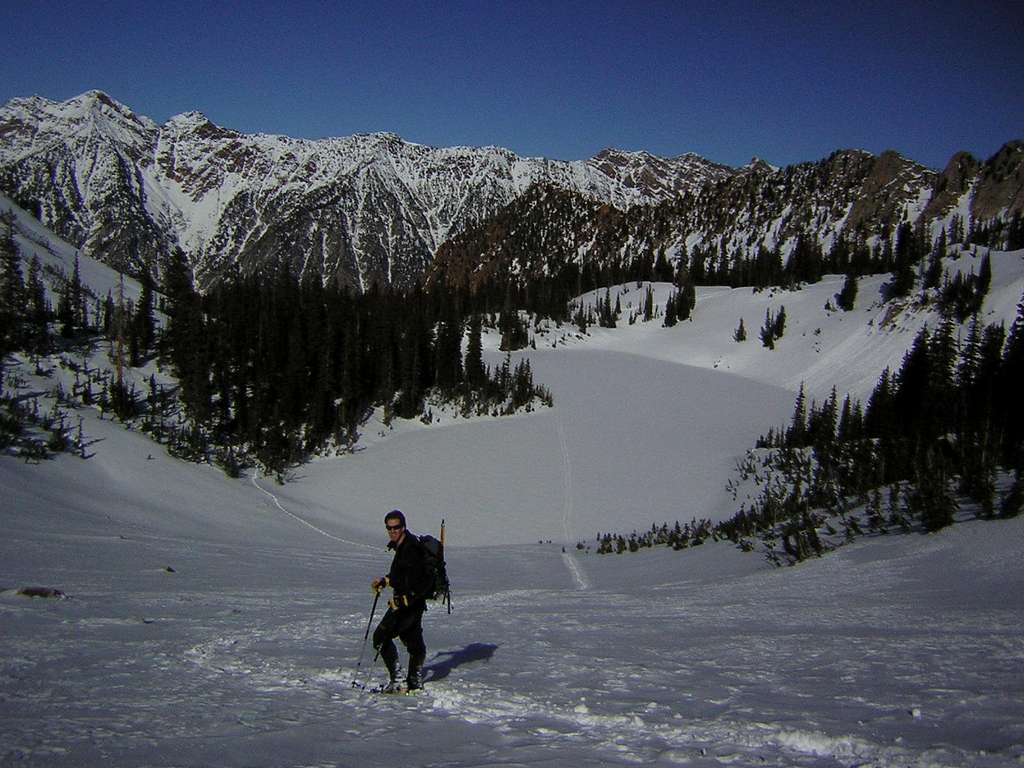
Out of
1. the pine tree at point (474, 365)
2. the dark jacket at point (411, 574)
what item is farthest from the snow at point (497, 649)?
the pine tree at point (474, 365)

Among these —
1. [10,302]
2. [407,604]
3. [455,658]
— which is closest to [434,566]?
[407,604]

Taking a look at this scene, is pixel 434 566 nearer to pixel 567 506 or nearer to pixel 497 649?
pixel 497 649

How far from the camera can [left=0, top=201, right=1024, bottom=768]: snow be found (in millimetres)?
5684

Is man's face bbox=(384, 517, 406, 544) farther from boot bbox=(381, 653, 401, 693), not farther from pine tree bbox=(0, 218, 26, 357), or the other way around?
pine tree bbox=(0, 218, 26, 357)

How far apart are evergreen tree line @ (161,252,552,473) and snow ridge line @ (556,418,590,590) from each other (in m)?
12.0

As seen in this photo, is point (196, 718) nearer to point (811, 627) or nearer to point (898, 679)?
point (898, 679)

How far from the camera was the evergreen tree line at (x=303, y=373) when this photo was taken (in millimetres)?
53375

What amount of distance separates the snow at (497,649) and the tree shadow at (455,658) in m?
0.06

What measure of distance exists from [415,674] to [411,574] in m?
1.12

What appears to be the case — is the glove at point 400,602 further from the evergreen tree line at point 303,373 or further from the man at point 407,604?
the evergreen tree line at point 303,373

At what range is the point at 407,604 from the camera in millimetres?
7941

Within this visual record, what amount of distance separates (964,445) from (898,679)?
19.1m

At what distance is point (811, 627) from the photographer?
10719 millimetres

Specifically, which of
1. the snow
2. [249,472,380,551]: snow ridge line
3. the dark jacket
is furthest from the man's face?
[249,472,380,551]: snow ridge line
